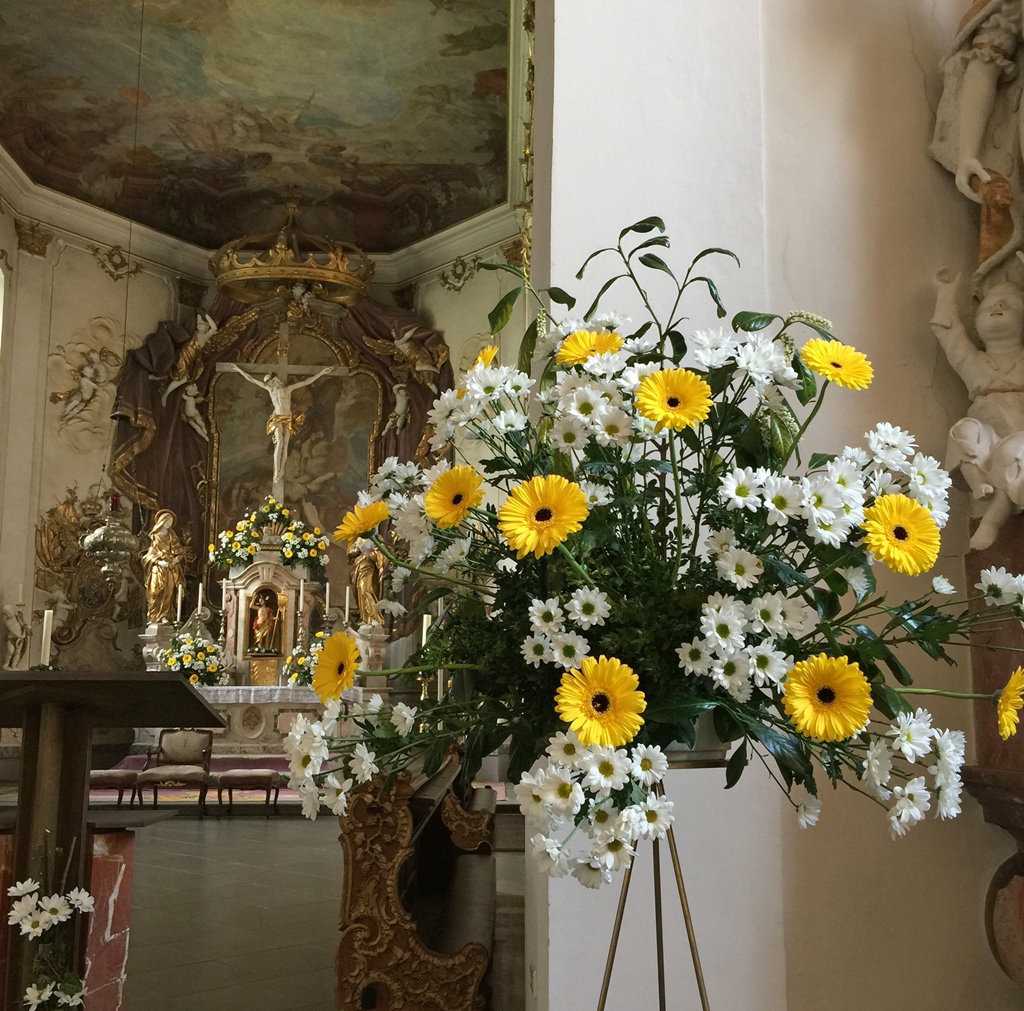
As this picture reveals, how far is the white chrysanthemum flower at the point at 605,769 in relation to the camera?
1.23 m

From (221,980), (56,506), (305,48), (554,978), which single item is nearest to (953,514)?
(554,978)

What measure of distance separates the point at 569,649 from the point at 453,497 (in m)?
0.24

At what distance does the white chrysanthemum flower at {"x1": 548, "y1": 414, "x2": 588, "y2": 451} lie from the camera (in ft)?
4.67

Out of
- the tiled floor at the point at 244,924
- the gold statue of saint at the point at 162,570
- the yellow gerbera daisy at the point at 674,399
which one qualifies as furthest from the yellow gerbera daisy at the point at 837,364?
the gold statue of saint at the point at 162,570

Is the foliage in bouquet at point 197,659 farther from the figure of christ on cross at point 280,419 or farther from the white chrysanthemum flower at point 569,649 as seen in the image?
the white chrysanthemum flower at point 569,649

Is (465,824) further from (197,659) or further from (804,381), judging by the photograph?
(197,659)

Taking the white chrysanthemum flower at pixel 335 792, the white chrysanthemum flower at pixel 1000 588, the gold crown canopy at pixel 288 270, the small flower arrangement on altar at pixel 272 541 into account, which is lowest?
the white chrysanthemum flower at pixel 335 792

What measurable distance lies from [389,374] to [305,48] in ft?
12.2

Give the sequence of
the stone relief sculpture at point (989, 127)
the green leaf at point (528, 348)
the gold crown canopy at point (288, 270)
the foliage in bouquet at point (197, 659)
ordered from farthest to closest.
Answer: the gold crown canopy at point (288, 270) < the foliage in bouquet at point (197, 659) < the stone relief sculpture at point (989, 127) < the green leaf at point (528, 348)

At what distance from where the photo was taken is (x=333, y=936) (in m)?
4.95

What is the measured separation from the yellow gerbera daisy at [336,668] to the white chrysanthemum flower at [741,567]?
1.53ft

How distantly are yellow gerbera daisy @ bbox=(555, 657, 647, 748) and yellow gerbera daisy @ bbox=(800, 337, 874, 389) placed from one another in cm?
49

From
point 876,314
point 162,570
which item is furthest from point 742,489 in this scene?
point 162,570

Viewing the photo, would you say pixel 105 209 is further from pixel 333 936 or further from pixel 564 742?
pixel 564 742
